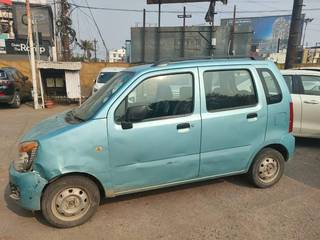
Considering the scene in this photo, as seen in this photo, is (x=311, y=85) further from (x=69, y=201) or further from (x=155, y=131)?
(x=69, y=201)

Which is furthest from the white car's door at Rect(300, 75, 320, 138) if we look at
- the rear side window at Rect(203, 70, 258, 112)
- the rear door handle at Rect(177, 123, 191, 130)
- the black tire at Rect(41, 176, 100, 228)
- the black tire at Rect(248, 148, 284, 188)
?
the black tire at Rect(41, 176, 100, 228)

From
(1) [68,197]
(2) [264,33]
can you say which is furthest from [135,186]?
(2) [264,33]

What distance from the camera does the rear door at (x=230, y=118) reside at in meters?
3.52

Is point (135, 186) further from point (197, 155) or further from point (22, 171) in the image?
point (22, 171)

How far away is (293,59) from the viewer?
32.7ft

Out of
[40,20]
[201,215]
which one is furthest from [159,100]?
[40,20]

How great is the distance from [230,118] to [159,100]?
0.98 metres

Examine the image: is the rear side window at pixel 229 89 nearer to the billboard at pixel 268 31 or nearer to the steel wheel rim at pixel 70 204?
the steel wheel rim at pixel 70 204

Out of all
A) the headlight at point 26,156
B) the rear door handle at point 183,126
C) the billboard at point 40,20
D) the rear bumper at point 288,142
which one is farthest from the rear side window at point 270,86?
the billboard at point 40,20

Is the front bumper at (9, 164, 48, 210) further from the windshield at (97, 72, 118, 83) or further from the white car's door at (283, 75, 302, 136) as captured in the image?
the windshield at (97, 72, 118, 83)

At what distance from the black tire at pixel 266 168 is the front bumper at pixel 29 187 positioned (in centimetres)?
280

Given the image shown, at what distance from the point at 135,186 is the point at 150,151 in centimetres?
48

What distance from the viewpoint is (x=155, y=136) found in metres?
3.26

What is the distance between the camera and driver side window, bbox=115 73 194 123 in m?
3.20
